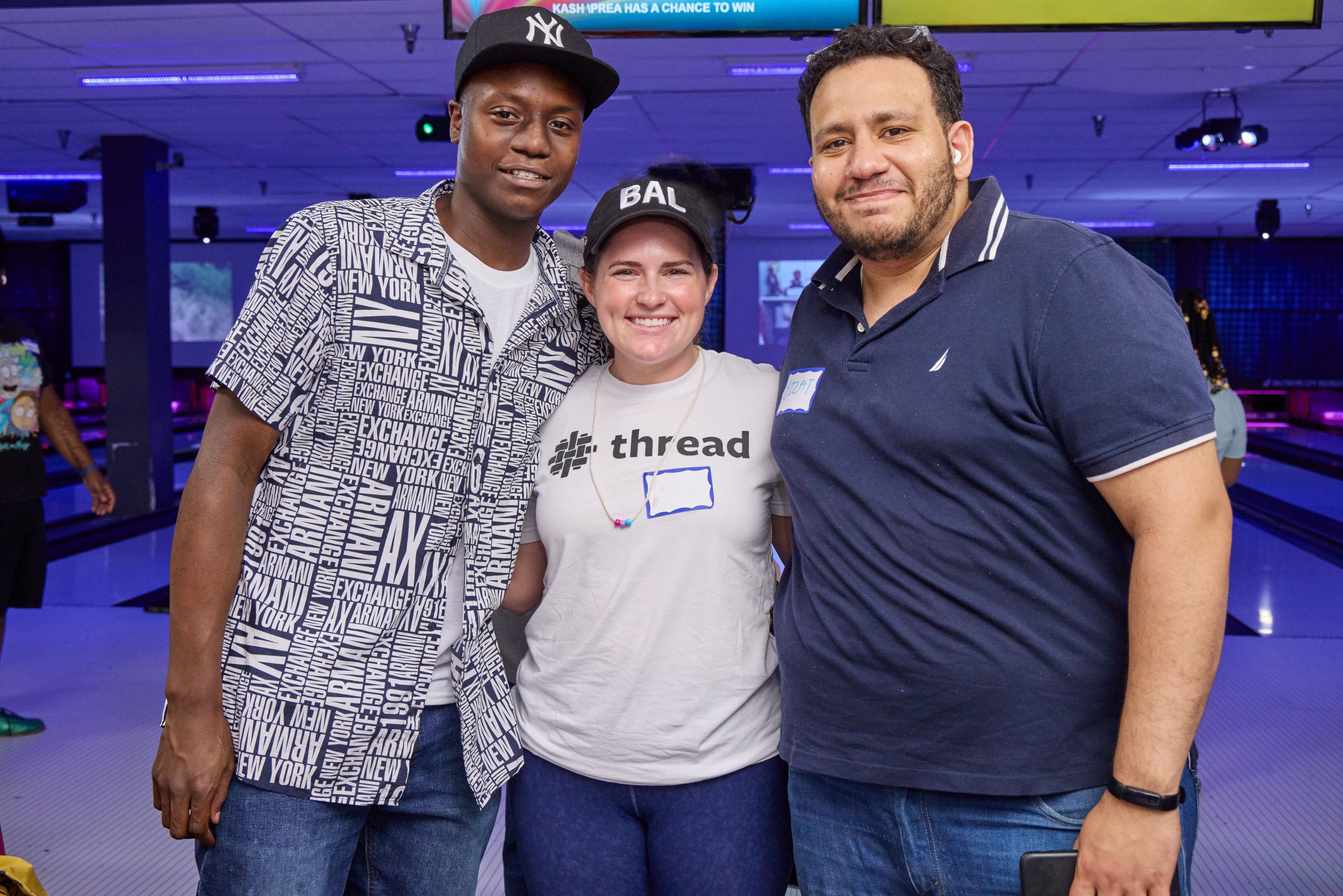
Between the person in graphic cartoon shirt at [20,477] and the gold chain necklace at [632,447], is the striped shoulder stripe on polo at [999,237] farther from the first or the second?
the person in graphic cartoon shirt at [20,477]

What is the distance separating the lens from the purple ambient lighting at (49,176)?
34.7 feet

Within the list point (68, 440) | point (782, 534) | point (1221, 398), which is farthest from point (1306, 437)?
point (782, 534)

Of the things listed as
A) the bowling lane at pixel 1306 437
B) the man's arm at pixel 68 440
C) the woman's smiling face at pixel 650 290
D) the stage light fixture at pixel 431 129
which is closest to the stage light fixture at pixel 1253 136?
the bowling lane at pixel 1306 437

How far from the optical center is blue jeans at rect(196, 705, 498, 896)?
132 cm

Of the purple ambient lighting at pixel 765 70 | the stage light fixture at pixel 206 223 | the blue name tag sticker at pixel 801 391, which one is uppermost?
the stage light fixture at pixel 206 223

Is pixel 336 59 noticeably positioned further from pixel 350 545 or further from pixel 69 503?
pixel 350 545

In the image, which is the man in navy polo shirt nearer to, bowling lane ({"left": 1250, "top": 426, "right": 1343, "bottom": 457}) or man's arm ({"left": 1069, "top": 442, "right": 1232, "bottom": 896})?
man's arm ({"left": 1069, "top": 442, "right": 1232, "bottom": 896})

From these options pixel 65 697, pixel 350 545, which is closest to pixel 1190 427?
pixel 350 545

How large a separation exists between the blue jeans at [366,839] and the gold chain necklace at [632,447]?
0.35 metres

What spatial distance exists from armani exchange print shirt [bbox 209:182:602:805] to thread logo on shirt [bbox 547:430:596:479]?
6.2 inches

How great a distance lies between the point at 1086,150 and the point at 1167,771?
30.1 ft

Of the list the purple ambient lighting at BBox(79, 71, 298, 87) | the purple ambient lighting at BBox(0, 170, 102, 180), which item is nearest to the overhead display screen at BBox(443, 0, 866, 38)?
the purple ambient lighting at BBox(79, 71, 298, 87)

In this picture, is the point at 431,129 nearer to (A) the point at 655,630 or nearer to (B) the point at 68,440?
(B) the point at 68,440

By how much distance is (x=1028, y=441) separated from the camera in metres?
1.20
